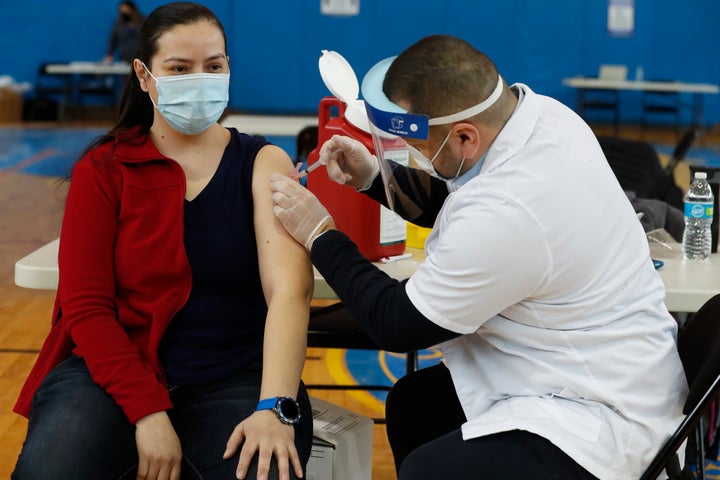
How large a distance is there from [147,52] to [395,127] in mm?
615

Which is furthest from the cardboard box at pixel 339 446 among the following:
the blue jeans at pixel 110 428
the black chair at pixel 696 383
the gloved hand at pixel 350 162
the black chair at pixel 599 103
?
the black chair at pixel 599 103

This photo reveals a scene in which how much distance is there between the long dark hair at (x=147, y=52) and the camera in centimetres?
180

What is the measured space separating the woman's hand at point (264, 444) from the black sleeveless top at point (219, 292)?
19cm

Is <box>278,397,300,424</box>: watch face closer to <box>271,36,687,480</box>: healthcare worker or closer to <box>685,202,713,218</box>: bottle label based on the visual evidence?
<box>271,36,687,480</box>: healthcare worker

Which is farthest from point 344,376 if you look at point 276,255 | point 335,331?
point 276,255

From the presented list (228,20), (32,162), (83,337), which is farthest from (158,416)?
(228,20)

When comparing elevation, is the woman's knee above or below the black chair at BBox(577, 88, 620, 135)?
below

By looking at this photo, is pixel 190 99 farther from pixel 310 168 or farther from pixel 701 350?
pixel 701 350

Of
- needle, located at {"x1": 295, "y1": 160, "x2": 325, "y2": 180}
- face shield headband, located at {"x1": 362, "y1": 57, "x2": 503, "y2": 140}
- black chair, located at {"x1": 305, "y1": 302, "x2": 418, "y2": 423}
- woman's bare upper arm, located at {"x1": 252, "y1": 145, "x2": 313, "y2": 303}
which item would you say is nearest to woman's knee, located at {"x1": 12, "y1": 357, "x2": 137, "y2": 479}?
woman's bare upper arm, located at {"x1": 252, "y1": 145, "x2": 313, "y2": 303}

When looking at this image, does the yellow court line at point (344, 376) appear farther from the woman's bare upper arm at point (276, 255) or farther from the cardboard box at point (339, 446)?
the woman's bare upper arm at point (276, 255)

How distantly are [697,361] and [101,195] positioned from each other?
1165mm

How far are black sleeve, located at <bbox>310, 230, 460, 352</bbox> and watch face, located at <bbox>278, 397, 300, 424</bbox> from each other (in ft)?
0.66

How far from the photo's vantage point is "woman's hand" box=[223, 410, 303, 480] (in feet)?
5.04

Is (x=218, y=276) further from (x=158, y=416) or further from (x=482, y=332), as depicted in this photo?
(x=482, y=332)
